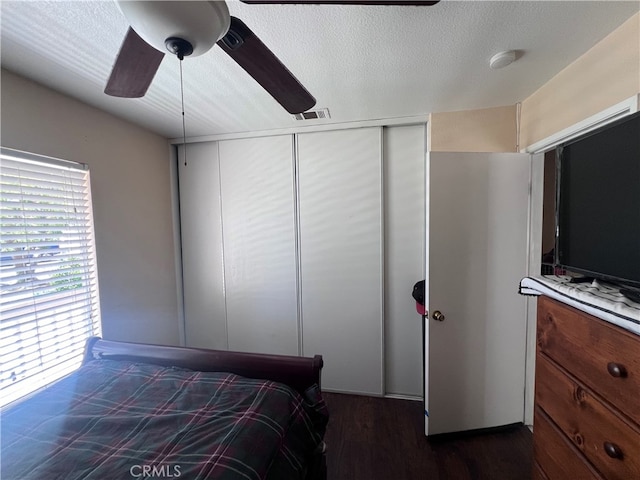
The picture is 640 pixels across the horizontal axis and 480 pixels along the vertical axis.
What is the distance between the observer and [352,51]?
132cm

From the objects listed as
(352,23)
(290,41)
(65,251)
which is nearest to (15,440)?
(65,251)

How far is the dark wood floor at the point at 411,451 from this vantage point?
5.22ft

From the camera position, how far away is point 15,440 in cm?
100

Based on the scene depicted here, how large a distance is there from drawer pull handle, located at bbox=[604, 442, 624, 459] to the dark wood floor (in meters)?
1.14

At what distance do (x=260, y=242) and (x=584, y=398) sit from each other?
2.25 metres

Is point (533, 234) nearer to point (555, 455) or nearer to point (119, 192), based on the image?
point (555, 455)

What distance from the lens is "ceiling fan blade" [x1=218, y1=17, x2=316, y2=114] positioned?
35.0 inches

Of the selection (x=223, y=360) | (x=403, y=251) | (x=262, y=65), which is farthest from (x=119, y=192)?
(x=403, y=251)

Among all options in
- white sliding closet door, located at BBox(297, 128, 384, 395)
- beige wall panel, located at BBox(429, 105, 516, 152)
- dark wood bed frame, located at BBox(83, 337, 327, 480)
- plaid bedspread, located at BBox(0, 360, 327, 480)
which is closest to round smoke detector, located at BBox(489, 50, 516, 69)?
beige wall panel, located at BBox(429, 105, 516, 152)

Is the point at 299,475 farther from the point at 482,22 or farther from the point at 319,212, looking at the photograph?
the point at 482,22

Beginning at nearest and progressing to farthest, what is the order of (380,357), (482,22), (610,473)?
(610,473) < (482,22) < (380,357)

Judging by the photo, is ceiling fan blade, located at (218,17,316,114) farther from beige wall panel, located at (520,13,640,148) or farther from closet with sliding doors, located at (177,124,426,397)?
beige wall panel, located at (520,13,640,148)

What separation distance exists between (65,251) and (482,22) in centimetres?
267

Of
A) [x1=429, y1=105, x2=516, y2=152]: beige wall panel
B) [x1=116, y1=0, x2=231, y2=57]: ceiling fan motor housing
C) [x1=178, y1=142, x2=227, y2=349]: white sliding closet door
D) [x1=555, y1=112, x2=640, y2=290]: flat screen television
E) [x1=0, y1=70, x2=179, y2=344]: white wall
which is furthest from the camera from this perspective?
[x1=178, y1=142, x2=227, y2=349]: white sliding closet door
